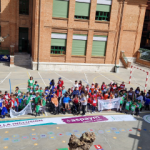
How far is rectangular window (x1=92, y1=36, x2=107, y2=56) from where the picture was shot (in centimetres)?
2583

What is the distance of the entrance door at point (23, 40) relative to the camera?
2995 centimetres

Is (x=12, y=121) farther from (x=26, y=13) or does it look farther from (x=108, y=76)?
(x=26, y=13)

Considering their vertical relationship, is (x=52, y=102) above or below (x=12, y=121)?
above

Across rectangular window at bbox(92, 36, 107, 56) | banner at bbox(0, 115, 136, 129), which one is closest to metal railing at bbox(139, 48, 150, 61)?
rectangular window at bbox(92, 36, 107, 56)

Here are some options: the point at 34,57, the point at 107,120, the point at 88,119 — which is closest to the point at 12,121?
the point at 88,119

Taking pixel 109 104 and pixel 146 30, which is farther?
pixel 146 30

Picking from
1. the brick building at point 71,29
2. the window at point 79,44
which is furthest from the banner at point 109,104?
the window at point 79,44

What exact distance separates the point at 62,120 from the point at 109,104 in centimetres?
391

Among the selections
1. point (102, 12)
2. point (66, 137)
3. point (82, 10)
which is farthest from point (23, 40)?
point (66, 137)

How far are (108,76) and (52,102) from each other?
13482 millimetres

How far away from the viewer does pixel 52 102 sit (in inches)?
487

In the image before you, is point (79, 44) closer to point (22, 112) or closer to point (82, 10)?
point (82, 10)

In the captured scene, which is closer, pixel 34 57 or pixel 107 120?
pixel 107 120

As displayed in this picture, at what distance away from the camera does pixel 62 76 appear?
2280cm
